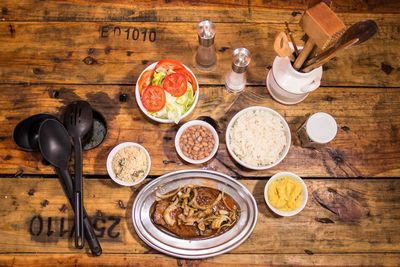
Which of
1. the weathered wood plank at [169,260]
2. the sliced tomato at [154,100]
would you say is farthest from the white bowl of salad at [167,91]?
the weathered wood plank at [169,260]

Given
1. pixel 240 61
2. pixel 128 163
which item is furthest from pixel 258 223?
pixel 240 61

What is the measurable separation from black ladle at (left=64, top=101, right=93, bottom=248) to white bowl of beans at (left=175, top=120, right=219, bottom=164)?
462 millimetres

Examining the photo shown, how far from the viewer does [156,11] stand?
7.19 ft

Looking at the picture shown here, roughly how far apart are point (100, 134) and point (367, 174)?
1.44m

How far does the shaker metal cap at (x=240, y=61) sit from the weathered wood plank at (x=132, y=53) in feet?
0.74

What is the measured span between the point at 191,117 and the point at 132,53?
507 millimetres

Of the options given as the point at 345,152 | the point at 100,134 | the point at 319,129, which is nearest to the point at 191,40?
the point at 100,134

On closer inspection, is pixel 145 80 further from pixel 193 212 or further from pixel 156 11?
pixel 193 212

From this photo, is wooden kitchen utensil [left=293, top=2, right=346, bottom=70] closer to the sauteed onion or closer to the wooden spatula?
the wooden spatula

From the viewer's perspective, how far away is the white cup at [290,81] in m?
1.82

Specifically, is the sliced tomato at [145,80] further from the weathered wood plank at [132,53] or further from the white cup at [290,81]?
the white cup at [290,81]

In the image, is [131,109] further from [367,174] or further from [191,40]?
[367,174]

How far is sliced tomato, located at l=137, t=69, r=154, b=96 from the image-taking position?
1933 millimetres

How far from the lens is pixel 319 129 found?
1907 millimetres
